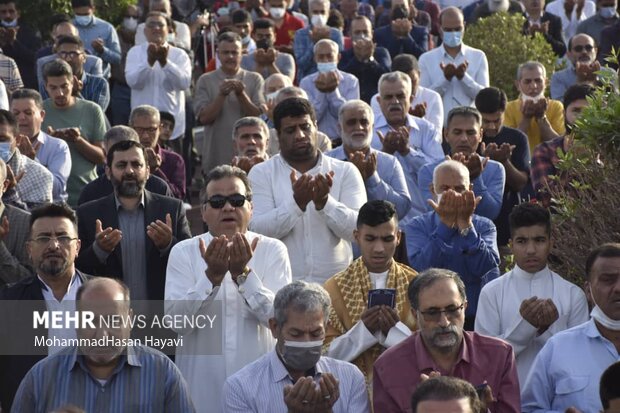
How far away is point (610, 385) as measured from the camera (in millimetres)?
6578

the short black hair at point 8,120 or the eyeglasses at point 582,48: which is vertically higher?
the eyeglasses at point 582,48

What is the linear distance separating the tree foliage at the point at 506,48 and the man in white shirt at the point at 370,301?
8.00m

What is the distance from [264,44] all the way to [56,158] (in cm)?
499

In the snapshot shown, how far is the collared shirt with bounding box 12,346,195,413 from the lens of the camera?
291 inches

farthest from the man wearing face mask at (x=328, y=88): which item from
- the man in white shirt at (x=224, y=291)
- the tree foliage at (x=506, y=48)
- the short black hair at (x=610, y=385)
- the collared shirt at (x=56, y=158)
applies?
the short black hair at (x=610, y=385)

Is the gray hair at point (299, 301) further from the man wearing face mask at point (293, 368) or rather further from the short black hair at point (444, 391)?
the short black hair at point (444, 391)

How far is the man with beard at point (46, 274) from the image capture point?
27.3 feet

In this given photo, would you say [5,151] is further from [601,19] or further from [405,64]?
[601,19]

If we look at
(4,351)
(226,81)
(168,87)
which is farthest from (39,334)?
(168,87)

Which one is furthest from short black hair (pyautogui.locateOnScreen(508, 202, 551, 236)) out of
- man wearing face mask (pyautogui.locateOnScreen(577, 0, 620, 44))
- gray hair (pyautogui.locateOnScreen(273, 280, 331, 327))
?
man wearing face mask (pyautogui.locateOnScreen(577, 0, 620, 44))

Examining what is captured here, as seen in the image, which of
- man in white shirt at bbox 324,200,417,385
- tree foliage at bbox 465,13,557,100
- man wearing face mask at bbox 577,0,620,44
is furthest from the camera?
man wearing face mask at bbox 577,0,620,44

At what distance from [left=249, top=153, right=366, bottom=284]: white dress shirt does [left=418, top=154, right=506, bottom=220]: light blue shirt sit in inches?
45.1

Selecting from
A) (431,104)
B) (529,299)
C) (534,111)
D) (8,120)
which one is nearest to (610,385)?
(529,299)

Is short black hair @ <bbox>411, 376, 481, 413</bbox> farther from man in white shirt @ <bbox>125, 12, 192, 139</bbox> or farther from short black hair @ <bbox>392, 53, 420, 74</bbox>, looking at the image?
man in white shirt @ <bbox>125, 12, 192, 139</bbox>
